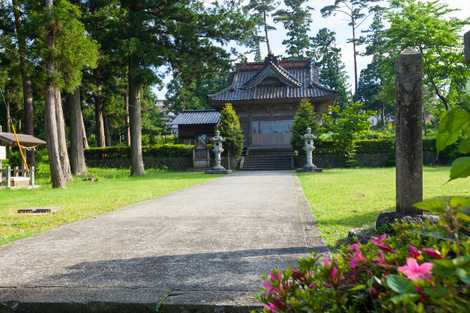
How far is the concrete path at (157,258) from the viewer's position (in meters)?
2.68

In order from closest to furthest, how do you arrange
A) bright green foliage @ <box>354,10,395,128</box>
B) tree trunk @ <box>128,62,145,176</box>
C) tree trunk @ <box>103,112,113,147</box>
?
tree trunk @ <box>128,62,145,176</box> < tree trunk @ <box>103,112,113,147</box> < bright green foliage @ <box>354,10,395,128</box>

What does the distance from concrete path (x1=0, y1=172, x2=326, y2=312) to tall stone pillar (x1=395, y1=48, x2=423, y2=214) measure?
41.9 inches

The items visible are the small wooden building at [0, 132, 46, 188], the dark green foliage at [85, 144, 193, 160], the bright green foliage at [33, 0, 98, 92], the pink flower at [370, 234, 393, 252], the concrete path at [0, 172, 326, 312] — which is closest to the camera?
the pink flower at [370, 234, 393, 252]

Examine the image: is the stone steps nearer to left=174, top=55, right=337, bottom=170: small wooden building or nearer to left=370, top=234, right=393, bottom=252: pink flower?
left=174, top=55, right=337, bottom=170: small wooden building

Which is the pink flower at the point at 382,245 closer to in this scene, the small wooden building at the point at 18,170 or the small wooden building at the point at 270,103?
the small wooden building at the point at 18,170

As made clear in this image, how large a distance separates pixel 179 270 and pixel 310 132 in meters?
19.1

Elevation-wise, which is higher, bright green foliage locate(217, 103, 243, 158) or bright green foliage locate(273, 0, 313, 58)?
bright green foliage locate(273, 0, 313, 58)

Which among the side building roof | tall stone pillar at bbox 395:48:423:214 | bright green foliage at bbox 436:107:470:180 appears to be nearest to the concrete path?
tall stone pillar at bbox 395:48:423:214

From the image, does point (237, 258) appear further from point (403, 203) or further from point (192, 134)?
point (192, 134)

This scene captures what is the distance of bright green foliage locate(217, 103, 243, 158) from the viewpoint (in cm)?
2380

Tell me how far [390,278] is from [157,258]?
10.3ft

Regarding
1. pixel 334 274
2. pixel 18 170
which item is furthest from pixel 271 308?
pixel 18 170

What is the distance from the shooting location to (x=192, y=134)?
37344mm

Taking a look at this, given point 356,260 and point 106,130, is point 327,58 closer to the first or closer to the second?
point 106,130
